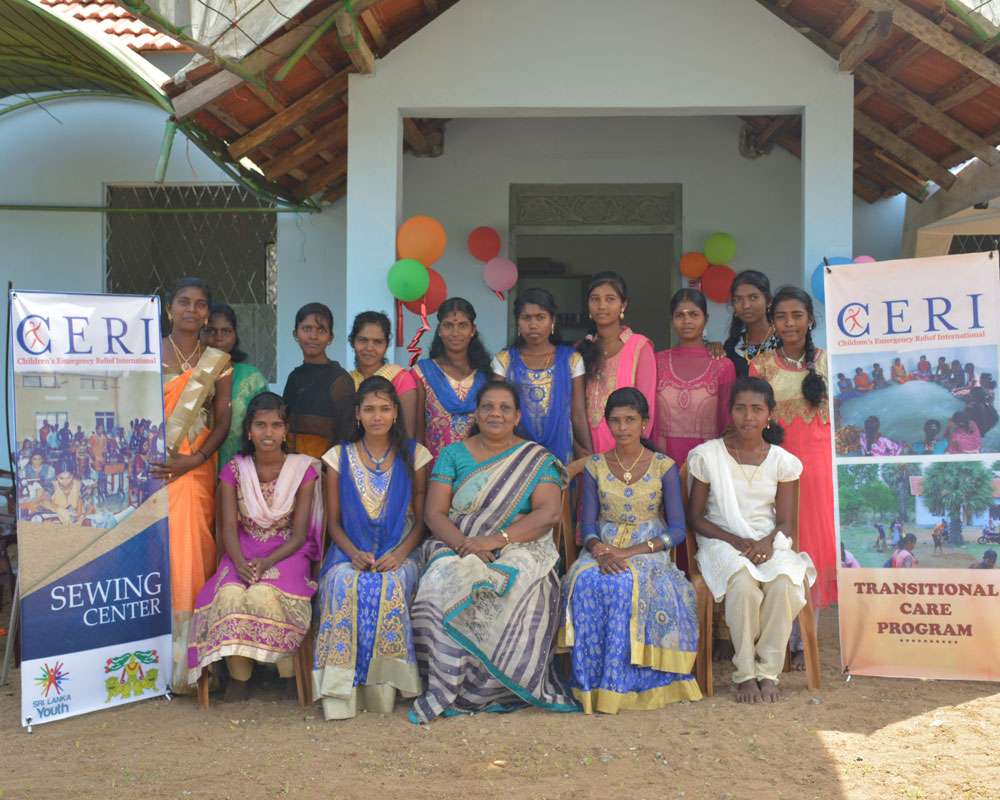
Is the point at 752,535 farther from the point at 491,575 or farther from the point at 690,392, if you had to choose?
the point at 491,575

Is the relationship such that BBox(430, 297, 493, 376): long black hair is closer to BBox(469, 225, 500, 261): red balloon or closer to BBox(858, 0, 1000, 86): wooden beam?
BBox(858, 0, 1000, 86): wooden beam

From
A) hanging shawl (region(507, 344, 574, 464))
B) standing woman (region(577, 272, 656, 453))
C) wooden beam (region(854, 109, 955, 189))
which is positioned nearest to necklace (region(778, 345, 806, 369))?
standing woman (region(577, 272, 656, 453))

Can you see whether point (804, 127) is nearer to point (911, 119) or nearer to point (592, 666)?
point (911, 119)

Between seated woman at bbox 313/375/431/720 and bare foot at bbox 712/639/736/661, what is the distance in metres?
1.39

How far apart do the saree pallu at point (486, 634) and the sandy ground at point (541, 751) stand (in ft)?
0.34

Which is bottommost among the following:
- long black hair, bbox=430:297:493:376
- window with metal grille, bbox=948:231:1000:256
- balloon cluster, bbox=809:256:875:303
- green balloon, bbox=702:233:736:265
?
long black hair, bbox=430:297:493:376

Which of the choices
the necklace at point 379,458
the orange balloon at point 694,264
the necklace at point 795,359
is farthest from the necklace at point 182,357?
the orange balloon at point 694,264

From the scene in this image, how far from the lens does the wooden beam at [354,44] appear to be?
4.96 meters

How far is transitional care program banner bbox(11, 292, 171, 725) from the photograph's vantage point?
3779mm

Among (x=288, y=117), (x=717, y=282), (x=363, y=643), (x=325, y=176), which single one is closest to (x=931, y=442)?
(x=363, y=643)

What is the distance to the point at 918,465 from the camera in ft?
13.5

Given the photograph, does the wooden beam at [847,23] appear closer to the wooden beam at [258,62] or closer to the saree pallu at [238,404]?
the wooden beam at [258,62]

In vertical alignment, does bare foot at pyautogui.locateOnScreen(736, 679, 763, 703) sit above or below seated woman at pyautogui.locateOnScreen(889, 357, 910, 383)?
below

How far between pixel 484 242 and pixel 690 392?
11.2ft
